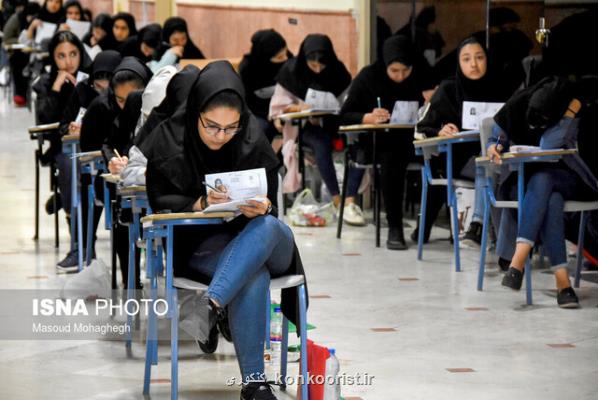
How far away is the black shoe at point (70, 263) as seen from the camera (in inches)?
310

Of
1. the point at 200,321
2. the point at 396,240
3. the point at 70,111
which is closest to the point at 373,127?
the point at 396,240

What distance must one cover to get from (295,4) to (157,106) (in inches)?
273

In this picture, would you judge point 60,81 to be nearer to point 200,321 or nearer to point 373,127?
point 373,127

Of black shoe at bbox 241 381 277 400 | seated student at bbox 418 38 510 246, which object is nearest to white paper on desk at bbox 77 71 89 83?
seated student at bbox 418 38 510 246

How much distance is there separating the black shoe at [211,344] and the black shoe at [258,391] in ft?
3.53

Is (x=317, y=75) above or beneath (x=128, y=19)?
beneath

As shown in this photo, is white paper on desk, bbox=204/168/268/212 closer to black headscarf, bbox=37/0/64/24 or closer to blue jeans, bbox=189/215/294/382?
blue jeans, bbox=189/215/294/382

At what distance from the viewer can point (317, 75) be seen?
412 inches

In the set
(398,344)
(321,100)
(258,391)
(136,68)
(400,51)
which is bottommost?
(398,344)

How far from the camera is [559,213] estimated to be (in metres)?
6.79

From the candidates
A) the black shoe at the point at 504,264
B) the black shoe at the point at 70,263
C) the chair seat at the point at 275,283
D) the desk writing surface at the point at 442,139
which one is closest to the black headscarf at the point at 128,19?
the black shoe at the point at 70,263

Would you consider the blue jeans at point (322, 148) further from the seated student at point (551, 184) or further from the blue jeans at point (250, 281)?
the blue jeans at point (250, 281)

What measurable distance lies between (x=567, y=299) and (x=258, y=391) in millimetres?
2741

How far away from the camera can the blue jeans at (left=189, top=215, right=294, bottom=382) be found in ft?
14.8
